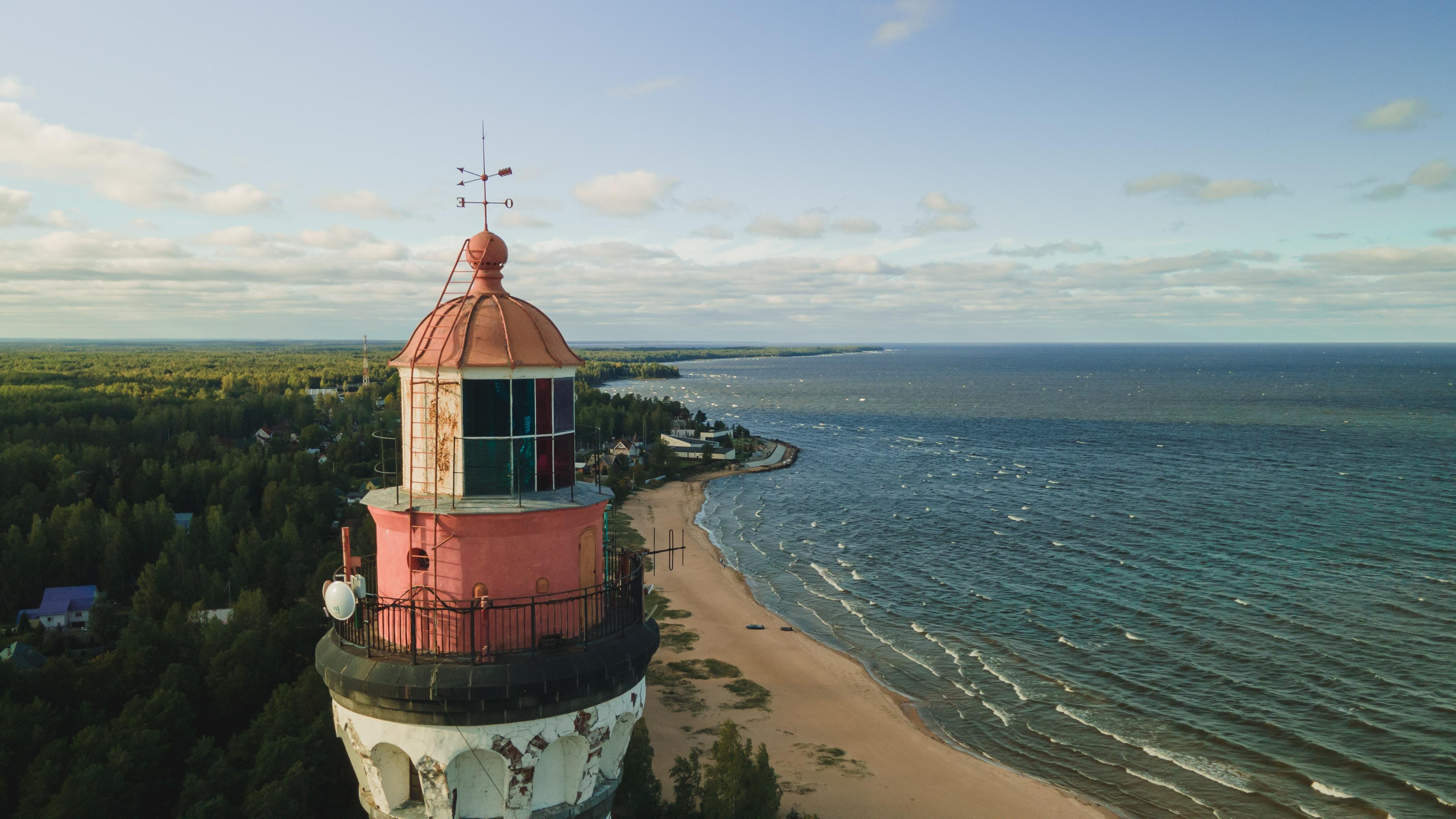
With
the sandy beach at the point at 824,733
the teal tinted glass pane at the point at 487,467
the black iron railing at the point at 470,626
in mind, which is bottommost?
the sandy beach at the point at 824,733

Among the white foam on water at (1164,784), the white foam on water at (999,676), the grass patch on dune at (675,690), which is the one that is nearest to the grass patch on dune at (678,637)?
the grass patch on dune at (675,690)

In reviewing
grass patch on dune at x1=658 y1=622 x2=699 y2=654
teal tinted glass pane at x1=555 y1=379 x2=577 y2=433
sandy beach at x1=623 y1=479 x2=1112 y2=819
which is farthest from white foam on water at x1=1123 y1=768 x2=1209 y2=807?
teal tinted glass pane at x1=555 y1=379 x2=577 y2=433

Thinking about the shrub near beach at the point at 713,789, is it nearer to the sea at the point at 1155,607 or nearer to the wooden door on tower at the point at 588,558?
the sea at the point at 1155,607

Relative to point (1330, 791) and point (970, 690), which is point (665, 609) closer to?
point (970, 690)

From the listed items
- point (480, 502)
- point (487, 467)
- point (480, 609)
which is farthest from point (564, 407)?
point (480, 609)

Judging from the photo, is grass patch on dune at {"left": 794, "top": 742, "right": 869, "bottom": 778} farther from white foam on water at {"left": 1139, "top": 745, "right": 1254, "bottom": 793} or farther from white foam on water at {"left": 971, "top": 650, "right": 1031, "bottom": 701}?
white foam on water at {"left": 1139, "top": 745, "right": 1254, "bottom": 793}

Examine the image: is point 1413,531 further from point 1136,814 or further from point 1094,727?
point 1136,814

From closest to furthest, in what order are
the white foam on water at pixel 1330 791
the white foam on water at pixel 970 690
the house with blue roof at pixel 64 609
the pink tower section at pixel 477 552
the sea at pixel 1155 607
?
the pink tower section at pixel 477 552 < the white foam on water at pixel 1330 791 < the sea at pixel 1155 607 < the white foam on water at pixel 970 690 < the house with blue roof at pixel 64 609
